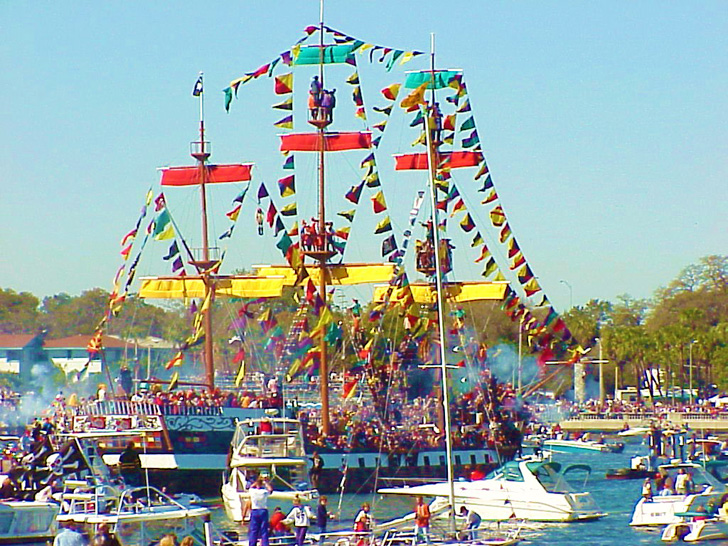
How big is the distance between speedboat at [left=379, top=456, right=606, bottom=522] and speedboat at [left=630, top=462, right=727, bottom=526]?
212cm

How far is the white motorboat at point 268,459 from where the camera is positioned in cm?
4762

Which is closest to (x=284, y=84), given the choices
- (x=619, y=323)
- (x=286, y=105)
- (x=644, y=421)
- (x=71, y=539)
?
(x=286, y=105)

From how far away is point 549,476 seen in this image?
46.7 meters

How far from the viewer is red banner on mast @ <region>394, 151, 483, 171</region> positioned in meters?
67.4

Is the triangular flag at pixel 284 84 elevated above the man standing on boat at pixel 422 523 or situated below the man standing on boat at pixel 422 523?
above

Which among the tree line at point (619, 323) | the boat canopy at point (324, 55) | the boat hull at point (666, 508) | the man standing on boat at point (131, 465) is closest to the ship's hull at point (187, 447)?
the man standing on boat at point (131, 465)

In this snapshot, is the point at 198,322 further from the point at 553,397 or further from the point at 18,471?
the point at 553,397

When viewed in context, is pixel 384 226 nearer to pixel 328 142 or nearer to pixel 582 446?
pixel 328 142

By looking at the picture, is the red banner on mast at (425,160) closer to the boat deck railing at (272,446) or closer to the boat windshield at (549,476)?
the boat deck railing at (272,446)

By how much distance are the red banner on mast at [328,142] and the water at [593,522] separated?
16658 mm

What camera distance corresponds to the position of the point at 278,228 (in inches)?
2276

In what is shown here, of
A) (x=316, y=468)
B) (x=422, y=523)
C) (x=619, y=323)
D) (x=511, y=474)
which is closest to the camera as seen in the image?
(x=422, y=523)

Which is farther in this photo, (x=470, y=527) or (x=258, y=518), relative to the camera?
(x=470, y=527)

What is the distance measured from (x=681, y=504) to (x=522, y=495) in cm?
516
